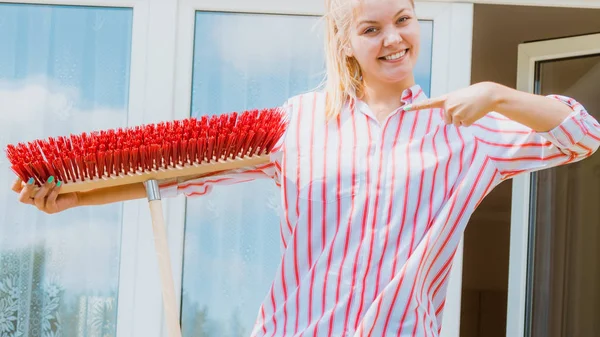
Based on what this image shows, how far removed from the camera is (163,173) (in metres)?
1.87

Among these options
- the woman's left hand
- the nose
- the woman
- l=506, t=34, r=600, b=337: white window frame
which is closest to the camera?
the woman's left hand

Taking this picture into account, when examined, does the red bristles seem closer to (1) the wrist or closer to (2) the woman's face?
(2) the woman's face

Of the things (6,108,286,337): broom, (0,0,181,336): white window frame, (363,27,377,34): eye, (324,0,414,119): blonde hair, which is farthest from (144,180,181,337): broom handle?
→ (0,0,181,336): white window frame

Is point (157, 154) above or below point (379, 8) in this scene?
below

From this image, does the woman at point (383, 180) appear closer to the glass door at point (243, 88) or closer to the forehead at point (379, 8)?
the forehead at point (379, 8)

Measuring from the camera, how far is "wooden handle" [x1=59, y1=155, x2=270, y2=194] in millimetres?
1844

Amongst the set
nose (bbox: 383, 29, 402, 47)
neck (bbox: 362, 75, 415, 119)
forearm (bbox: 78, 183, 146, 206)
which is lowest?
forearm (bbox: 78, 183, 146, 206)

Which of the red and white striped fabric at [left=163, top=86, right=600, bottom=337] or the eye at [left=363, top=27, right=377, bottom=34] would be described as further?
the eye at [left=363, top=27, right=377, bottom=34]

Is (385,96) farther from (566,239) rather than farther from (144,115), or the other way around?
(566,239)

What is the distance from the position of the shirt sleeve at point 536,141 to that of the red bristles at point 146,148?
1.23ft

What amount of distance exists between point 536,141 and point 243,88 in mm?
1189

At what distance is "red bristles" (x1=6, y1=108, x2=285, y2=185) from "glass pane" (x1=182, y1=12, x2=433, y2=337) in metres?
0.87

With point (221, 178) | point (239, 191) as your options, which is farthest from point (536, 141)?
point (239, 191)

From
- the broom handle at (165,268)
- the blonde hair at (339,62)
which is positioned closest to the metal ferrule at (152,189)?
the broom handle at (165,268)
